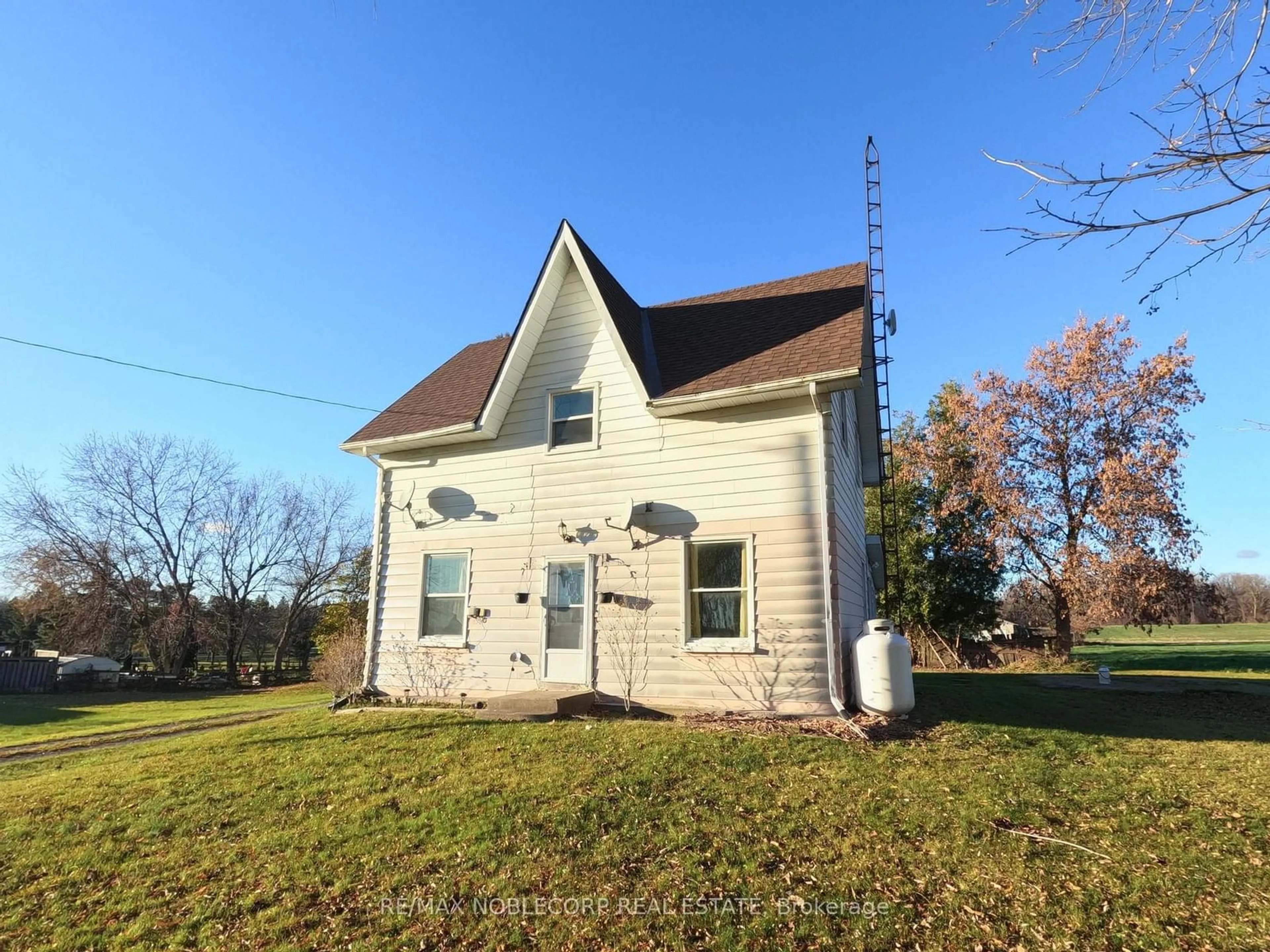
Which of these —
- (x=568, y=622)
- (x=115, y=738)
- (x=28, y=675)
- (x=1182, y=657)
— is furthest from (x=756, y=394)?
(x=1182, y=657)

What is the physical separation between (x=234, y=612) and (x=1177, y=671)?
46.6 m

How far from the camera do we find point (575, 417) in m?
11.2

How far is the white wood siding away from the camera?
909 cm

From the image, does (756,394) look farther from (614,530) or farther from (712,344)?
(614,530)

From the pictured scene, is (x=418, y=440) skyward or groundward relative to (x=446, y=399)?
groundward

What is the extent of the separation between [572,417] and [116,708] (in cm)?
2134

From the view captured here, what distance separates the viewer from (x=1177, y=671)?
83.9 feet

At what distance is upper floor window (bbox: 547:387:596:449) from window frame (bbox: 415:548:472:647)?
→ 8.50 feet

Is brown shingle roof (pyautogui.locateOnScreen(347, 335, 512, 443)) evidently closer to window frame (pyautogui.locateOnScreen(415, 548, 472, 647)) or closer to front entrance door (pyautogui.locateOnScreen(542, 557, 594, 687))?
window frame (pyautogui.locateOnScreen(415, 548, 472, 647))

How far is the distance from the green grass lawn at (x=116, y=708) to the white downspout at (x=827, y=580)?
13.1 m

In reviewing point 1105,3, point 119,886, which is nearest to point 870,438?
point 1105,3

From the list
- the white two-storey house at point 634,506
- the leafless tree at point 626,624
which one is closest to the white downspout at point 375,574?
the white two-storey house at point 634,506

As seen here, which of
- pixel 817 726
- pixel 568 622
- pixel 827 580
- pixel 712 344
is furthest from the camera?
pixel 712 344

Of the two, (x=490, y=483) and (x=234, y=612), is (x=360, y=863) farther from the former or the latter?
(x=234, y=612)
